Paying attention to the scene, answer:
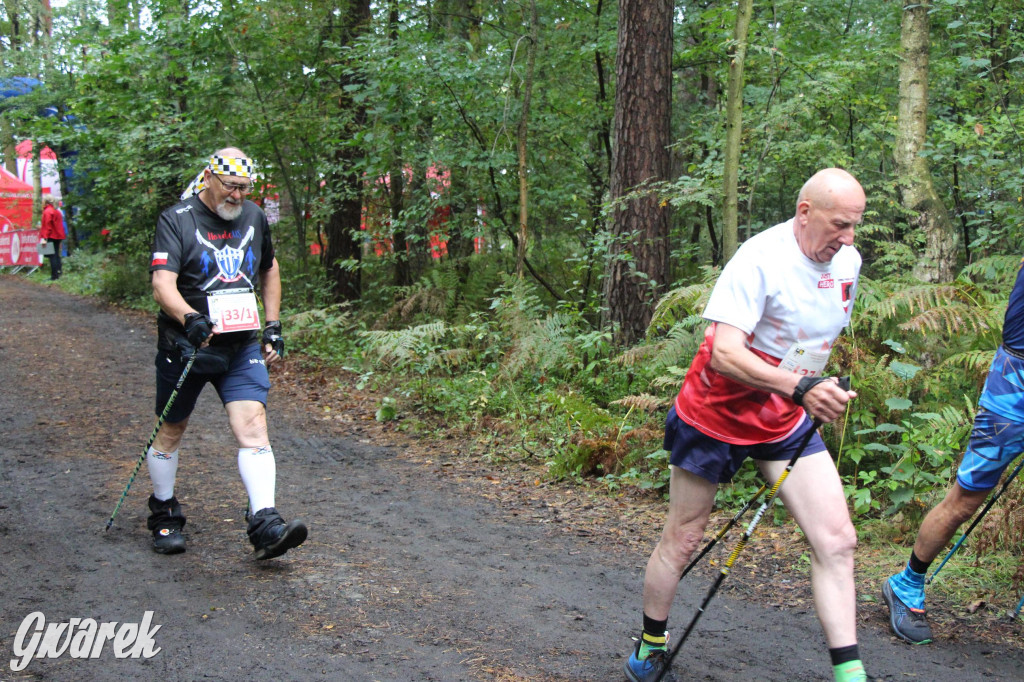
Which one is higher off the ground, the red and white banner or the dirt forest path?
the red and white banner

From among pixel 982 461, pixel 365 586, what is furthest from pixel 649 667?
pixel 982 461

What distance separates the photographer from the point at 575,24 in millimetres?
12336

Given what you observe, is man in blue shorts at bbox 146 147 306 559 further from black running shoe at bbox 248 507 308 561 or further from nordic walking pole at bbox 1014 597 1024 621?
nordic walking pole at bbox 1014 597 1024 621

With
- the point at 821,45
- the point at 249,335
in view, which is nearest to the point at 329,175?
the point at 821,45

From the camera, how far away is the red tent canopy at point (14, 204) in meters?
26.2

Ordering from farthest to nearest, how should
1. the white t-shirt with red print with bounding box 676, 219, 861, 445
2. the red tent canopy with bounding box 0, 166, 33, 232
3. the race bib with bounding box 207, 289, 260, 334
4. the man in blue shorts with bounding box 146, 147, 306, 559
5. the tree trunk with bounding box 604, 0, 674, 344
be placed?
the red tent canopy with bounding box 0, 166, 33, 232
the tree trunk with bounding box 604, 0, 674, 344
the race bib with bounding box 207, 289, 260, 334
the man in blue shorts with bounding box 146, 147, 306, 559
the white t-shirt with red print with bounding box 676, 219, 861, 445

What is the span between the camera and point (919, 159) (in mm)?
8477

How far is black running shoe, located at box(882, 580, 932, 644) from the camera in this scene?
4.01m

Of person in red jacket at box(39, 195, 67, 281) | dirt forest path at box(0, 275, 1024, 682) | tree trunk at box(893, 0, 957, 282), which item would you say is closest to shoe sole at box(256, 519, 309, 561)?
dirt forest path at box(0, 275, 1024, 682)

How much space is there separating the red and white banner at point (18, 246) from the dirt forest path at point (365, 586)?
72.4ft

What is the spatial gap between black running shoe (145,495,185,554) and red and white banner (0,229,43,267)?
2576cm

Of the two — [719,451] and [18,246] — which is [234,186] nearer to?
[719,451]

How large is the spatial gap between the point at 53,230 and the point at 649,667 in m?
24.7

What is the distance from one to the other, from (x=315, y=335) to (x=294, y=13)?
540 cm
